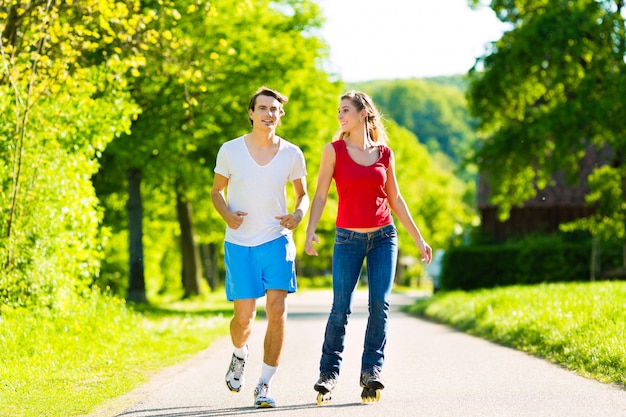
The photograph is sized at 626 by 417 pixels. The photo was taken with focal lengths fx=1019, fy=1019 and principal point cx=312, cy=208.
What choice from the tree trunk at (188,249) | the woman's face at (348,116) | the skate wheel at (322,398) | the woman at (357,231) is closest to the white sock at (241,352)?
the woman at (357,231)

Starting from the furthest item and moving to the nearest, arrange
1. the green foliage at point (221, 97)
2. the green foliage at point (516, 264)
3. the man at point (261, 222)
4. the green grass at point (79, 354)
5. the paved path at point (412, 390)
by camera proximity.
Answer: the green foliage at point (516, 264)
the green foliage at point (221, 97)
the green grass at point (79, 354)
the man at point (261, 222)
the paved path at point (412, 390)

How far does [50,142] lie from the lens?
13.2 meters

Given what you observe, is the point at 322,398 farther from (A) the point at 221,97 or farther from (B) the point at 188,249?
(B) the point at 188,249

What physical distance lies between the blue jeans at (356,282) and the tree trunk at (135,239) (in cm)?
1905

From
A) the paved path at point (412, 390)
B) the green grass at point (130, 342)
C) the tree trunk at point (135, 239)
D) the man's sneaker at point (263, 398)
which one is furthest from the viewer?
the tree trunk at point (135, 239)

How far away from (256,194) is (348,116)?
0.93 metres

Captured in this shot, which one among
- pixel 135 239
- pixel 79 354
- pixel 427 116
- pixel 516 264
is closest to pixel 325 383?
pixel 79 354

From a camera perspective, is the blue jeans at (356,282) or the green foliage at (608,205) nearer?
the blue jeans at (356,282)

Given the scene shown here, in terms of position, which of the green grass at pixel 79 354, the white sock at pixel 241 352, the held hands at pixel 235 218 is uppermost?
the held hands at pixel 235 218

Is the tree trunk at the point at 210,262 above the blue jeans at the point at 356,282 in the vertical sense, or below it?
below

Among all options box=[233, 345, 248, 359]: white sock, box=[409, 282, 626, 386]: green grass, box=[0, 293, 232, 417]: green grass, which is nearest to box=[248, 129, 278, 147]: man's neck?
box=[233, 345, 248, 359]: white sock

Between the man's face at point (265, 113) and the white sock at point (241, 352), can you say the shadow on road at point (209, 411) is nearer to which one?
the white sock at point (241, 352)

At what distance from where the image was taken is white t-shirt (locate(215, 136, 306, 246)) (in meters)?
7.29

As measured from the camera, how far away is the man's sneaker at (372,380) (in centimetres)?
724
